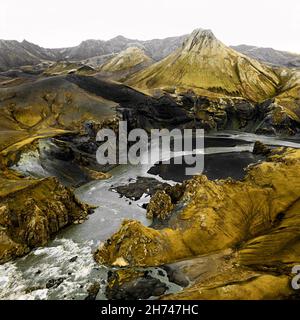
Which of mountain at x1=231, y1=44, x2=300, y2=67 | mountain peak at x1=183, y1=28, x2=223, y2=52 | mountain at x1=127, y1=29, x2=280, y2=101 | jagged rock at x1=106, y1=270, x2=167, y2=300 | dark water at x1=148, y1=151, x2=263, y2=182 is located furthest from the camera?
mountain at x1=231, y1=44, x2=300, y2=67

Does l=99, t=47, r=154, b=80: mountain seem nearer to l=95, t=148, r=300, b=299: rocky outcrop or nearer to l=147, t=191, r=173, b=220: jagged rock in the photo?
l=147, t=191, r=173, b=220: jagged rock

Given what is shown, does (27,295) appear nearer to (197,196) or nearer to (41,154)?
(197,196)

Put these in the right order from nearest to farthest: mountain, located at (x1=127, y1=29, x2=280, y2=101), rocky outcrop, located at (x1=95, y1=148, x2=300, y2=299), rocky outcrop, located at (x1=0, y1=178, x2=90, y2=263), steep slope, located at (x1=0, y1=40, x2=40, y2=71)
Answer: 1. rocky outcrop, located at (x1=95, y1=148, x2=300, y2=299)
2. rocky outcrop, located at (x1=0, y1=178, x2=90, y2=263)
3. mountain, located at (x1=127, y1=29, x2=280, y2=101)
4. steep slope, located at (x1=0, y1=40, x2=40, y2=71)

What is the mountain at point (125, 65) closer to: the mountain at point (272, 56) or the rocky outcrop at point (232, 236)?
the mountain at point (272, 56)

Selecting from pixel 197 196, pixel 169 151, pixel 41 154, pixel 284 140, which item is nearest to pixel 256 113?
pixel 284 140

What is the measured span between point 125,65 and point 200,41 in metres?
35.4

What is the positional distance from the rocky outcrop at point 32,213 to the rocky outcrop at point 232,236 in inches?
201

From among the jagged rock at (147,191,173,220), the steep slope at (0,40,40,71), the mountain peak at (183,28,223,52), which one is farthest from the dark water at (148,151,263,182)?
the steep slope at (0,40,40,71)

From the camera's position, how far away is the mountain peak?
9737cm

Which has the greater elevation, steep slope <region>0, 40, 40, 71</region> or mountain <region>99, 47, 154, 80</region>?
steep slope <region>0, 40, 40, 71</region>

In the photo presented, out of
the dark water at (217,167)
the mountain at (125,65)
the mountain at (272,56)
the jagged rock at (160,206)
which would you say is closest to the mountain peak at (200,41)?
the mountain at (125,65)

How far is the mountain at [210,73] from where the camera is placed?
85438mm

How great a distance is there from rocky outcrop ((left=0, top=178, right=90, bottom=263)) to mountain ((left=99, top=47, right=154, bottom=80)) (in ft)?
298

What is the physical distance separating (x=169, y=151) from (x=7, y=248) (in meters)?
34.3
